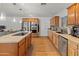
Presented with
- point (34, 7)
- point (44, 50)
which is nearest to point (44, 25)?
point (34, 7)

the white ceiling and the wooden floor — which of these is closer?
the wooden floor

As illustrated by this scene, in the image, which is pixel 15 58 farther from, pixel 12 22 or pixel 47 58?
pixel 12 22

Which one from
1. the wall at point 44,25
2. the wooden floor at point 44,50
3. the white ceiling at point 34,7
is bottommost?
the wooden floor at point 44,50

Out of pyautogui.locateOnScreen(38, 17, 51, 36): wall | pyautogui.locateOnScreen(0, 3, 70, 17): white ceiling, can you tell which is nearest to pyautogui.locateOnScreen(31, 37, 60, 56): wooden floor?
pyautogui.locateOnScreen(0, 3, 70, 17): white ceiling

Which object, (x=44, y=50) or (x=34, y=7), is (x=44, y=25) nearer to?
(x=34, y=7)

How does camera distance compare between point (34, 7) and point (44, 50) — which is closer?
point (44, 50)

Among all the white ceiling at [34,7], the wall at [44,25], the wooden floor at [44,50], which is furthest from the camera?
the wall at [44,25]

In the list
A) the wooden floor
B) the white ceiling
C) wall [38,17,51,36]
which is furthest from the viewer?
wall [38,17,51,36]

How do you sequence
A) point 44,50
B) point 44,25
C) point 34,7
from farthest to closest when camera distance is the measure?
point 44,25, point 34,7, point 44,50

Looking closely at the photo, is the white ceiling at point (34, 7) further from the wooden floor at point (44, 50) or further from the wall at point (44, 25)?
the wall at point (44, 25)

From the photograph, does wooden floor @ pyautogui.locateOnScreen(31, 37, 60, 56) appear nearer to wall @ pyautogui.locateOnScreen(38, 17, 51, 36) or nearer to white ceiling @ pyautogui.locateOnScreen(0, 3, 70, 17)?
white ceiling @ pyautogui.locateOnScreen(0, 3, 70, 17)

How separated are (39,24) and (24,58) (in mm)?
13032

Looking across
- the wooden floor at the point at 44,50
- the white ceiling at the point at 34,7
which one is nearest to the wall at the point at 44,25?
the white ceiling at the point at 34,7

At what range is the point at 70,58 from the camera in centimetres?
94
